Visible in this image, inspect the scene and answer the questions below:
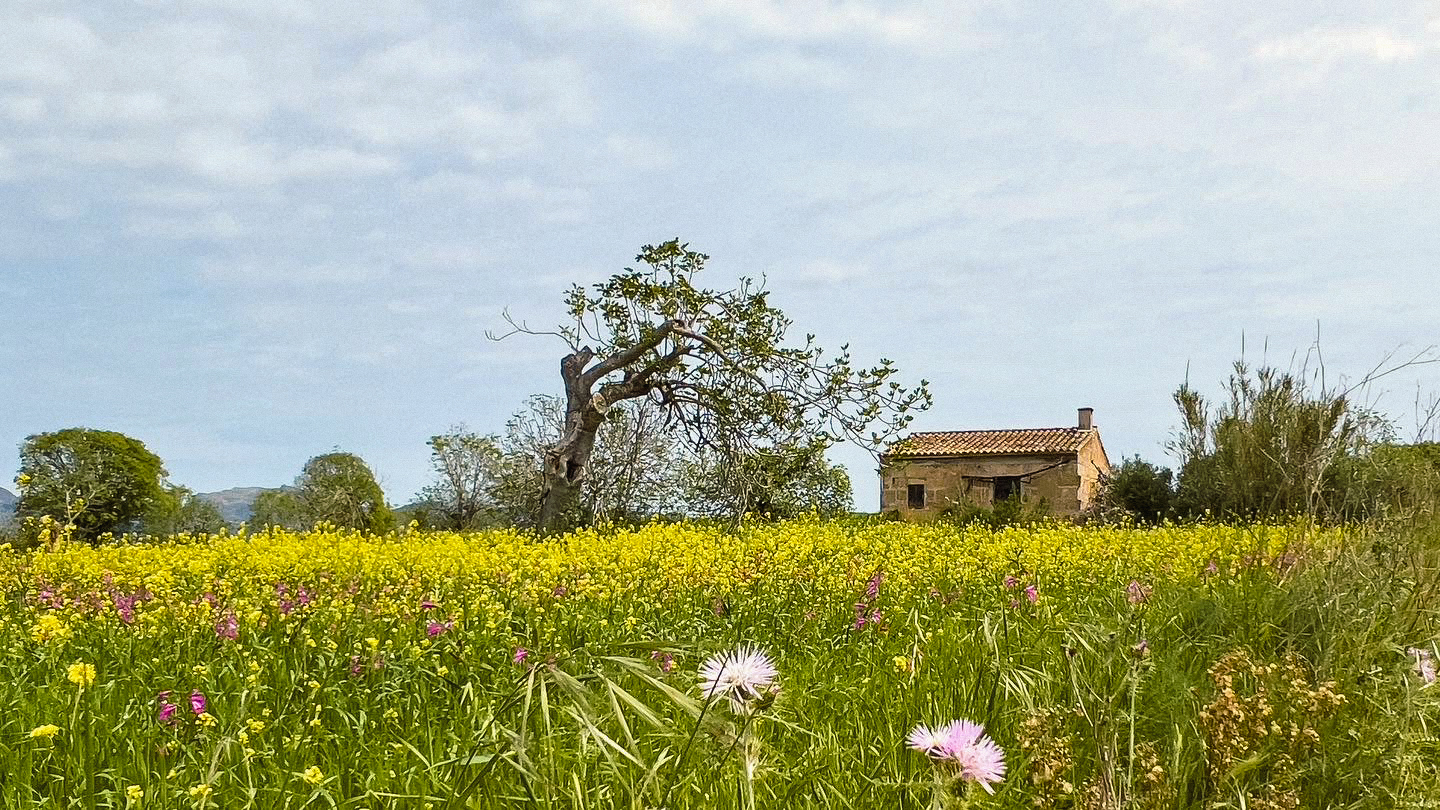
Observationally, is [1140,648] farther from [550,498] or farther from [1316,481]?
[550,498]

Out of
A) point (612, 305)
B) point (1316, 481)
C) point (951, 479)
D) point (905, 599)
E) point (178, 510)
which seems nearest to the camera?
point (1316, 481)

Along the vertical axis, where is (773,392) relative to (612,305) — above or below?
below

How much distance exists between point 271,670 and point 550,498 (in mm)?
10381

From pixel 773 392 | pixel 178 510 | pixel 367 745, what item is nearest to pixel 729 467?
pixel 773 392

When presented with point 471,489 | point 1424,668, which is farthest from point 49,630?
point 471,489

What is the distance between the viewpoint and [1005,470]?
3188cm

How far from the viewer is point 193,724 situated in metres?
3.04

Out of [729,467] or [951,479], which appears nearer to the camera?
[729,467]

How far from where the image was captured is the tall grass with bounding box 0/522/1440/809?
215cm

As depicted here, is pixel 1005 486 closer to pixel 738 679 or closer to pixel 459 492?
pixel 459 492

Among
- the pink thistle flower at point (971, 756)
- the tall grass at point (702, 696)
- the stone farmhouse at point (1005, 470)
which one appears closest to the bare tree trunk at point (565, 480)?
the tall grass at point (702, 696)

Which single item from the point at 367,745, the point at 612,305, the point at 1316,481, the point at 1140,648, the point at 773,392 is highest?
the point at 612,305

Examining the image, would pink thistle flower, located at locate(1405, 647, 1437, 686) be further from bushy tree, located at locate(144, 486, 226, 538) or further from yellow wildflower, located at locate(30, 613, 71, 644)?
bushy tree, located at locate(144, 486, 226, 538)

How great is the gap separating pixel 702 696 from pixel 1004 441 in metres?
31.6
